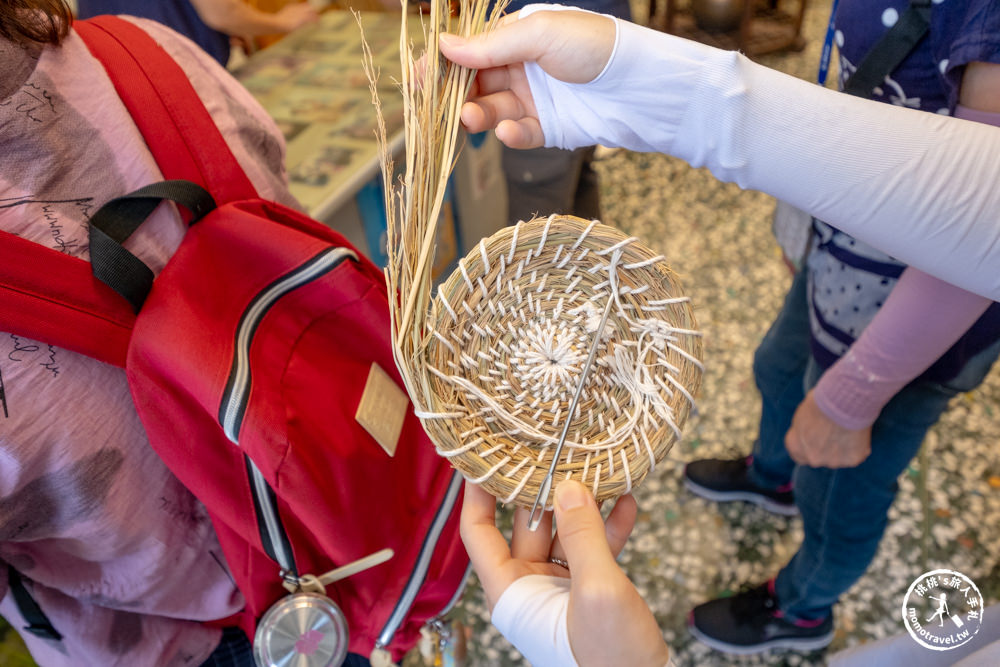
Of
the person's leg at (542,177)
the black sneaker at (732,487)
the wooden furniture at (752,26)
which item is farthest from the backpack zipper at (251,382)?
the wooden furniture at (752,26)

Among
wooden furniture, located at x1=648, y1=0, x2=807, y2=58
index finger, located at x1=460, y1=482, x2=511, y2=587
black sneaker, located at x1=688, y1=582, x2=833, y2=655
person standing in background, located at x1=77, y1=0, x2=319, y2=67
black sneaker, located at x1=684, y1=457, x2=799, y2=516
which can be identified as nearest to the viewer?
index finger, located at x1=460, y1=482, x2=511, y2=587

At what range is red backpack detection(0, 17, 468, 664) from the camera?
1.78 ft

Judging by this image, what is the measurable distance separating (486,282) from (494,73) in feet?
0.85

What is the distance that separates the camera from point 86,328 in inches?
20.8

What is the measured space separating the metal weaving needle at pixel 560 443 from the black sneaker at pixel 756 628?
0.78m

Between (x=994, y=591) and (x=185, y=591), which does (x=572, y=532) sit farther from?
(x=994, y=591)

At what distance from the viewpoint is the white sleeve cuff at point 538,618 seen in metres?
0.55

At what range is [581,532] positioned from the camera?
1.76 ft

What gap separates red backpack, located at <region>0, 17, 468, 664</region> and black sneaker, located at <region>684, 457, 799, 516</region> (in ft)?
2.65

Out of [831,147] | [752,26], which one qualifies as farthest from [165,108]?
[752,26]

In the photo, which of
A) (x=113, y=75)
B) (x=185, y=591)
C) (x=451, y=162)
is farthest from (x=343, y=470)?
(x=113, y=75)

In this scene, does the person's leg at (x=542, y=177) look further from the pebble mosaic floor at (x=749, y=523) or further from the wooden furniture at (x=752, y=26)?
the wooden furniture at (x=752, y=26)

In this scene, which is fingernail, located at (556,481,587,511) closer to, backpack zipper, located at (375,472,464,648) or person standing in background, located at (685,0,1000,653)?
backpack zipper, located at (375,472,464,648)

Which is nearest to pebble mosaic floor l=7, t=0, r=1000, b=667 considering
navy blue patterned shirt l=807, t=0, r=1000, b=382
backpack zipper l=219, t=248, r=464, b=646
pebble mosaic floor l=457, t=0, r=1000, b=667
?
pebble mosaic floor l=457, t=0, r=1000, b=667
